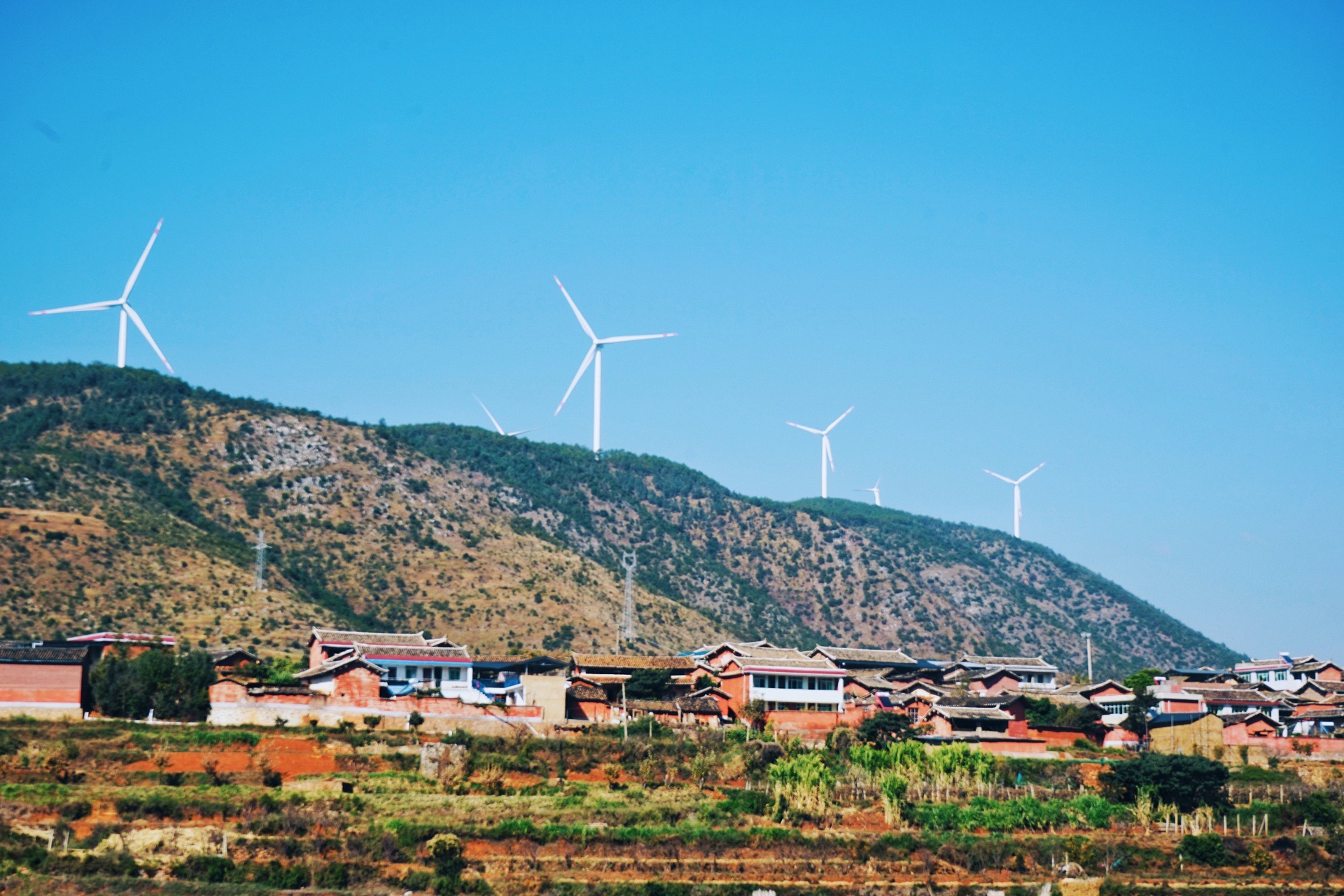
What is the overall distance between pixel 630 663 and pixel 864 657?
20967 millimetres

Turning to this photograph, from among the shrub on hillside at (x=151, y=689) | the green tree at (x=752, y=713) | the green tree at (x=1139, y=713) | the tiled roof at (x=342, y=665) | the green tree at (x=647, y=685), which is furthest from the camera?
the green tree at (x=647, y=685)

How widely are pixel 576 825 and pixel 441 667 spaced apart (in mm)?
23821

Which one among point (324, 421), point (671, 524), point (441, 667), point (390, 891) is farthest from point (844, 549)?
point (390, 891)

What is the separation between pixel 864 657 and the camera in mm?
98625

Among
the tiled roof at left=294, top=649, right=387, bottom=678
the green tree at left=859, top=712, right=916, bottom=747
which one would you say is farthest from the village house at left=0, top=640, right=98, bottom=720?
the green tree at left=859, top=712, right=916, bottom=747

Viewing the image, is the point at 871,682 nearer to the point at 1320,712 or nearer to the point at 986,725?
the point at 986,725

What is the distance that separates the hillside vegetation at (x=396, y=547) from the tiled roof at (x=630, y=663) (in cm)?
2226

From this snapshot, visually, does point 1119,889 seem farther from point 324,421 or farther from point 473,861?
point 324,421

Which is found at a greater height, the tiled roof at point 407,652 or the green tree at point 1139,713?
the tiled roof at point 407,652

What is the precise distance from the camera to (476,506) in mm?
147625

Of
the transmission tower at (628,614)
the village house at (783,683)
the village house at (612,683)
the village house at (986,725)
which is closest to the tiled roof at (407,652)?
the village house at (612,683)

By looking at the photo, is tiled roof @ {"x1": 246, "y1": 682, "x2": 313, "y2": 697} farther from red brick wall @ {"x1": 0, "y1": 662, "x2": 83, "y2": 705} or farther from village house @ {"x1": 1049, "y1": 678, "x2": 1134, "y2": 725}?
village house @ {"x1": 1049, "y1": 678, "x2": 1134, "y2": 725}

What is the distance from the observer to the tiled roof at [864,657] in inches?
3809

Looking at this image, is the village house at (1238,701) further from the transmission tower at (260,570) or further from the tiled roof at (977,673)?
the transmission tower at (260,570)
